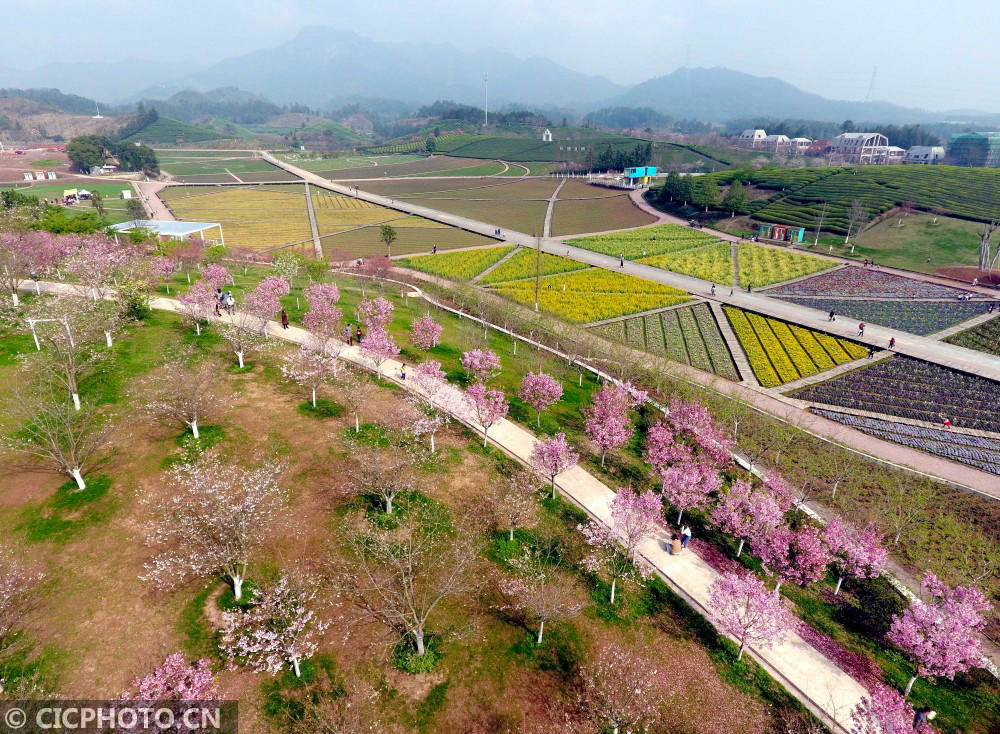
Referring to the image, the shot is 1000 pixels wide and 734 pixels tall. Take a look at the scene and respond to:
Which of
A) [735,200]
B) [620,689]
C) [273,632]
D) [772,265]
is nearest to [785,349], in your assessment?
[772,265]

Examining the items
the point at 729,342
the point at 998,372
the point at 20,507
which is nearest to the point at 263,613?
the point at 20,507

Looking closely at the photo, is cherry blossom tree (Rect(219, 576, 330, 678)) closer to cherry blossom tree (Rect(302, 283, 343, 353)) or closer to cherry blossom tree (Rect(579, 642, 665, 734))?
cherry blossom tree (Rect(579, 642, 665, 734))

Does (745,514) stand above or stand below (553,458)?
below

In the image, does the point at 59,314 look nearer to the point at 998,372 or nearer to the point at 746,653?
the point at 746,653

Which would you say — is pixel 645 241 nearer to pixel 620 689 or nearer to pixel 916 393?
pixel 916 393

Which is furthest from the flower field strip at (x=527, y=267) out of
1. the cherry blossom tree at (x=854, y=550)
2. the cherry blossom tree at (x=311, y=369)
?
the cherry blossom tree at (x=854, y=550)

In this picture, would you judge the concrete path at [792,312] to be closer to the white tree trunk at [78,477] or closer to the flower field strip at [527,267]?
the flower field strip at [527,267]
